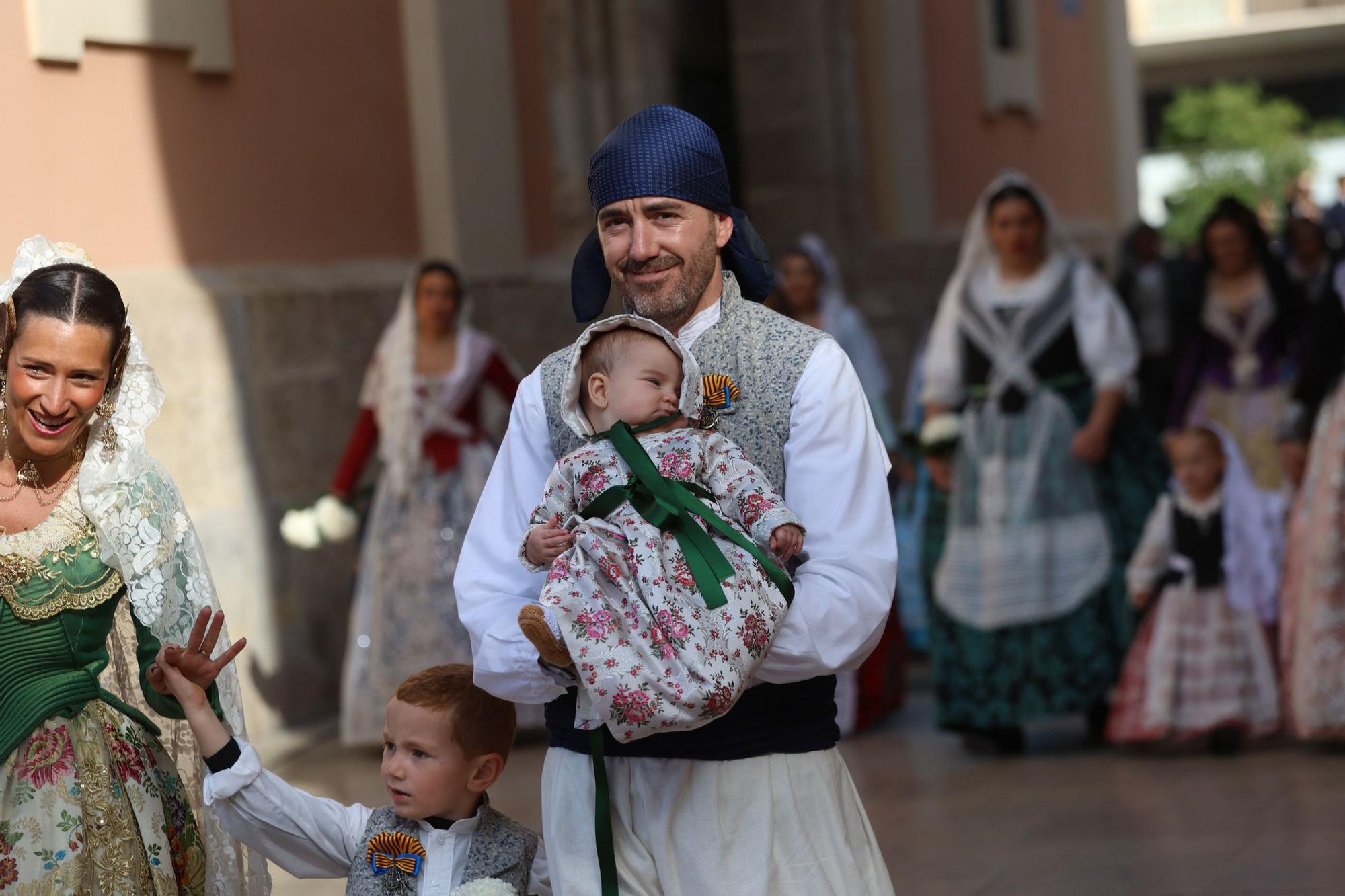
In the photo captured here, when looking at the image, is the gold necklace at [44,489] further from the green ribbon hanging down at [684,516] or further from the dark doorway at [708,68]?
the dark doorway at [708,68]

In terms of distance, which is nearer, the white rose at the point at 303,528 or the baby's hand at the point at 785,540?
the baby's hand at the point at 785,540

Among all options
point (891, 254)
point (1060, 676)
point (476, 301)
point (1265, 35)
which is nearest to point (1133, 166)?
point (891, 254)

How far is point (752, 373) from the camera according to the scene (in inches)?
117

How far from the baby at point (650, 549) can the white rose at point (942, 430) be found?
12.9ft

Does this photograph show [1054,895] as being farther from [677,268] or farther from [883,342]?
[883,342]

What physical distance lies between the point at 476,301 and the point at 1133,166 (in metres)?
9.61

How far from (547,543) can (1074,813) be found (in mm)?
3523

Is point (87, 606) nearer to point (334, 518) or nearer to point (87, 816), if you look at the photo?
point (87, 816)

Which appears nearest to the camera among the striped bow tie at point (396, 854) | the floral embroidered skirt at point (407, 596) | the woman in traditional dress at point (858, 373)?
the striped bow tie at point (396, 854)

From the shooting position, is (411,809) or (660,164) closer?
(660,164)

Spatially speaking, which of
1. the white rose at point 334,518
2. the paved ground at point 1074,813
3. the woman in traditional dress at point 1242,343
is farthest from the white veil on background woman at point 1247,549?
the white rose at point 334,518

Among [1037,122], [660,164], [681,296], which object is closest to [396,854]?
[681,296]

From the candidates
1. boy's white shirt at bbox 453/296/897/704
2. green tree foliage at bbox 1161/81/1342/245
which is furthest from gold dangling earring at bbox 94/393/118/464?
green tree foliage at bbox 1161/81/1342/245

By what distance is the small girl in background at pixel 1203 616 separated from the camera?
260 inches
